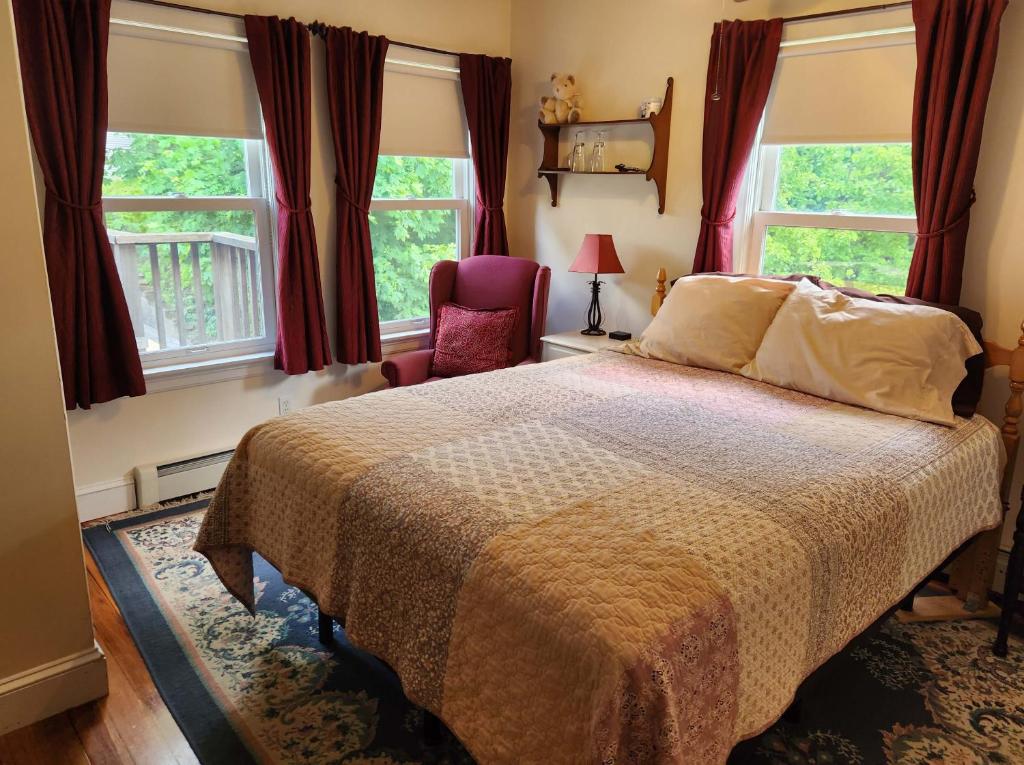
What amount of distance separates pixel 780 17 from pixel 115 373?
3149 millimetres

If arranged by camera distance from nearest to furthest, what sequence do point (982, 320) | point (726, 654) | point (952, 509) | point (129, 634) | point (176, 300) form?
point (726, 654) → point (952, 509) → point (129, 634) → point (982, 320) → point (176, 300)

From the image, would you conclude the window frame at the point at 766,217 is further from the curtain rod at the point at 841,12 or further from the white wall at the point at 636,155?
the curtain rod at the point at 841,12

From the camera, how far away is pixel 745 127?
313 centimetres

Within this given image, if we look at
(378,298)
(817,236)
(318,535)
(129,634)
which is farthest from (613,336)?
(129,634)

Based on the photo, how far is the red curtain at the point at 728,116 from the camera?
10.0ft

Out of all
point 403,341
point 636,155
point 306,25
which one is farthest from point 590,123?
point 403,341

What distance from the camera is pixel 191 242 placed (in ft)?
10.7

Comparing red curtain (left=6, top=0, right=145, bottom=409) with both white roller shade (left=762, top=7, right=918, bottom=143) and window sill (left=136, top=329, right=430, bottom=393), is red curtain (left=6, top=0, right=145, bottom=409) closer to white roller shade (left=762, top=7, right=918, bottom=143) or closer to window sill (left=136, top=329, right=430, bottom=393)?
window sill (left=136, top=329, right=430, bottom=393)

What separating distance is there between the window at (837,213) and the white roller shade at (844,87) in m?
0.08

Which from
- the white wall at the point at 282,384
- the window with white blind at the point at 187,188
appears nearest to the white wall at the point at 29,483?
the white wall at the point at 282,384

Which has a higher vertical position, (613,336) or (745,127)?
(745,127)

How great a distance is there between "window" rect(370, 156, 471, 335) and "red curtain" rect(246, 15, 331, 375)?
0.53m

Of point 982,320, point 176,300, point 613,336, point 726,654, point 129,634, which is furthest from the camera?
point 613,336

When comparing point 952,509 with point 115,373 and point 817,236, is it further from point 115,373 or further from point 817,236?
point 115,373
